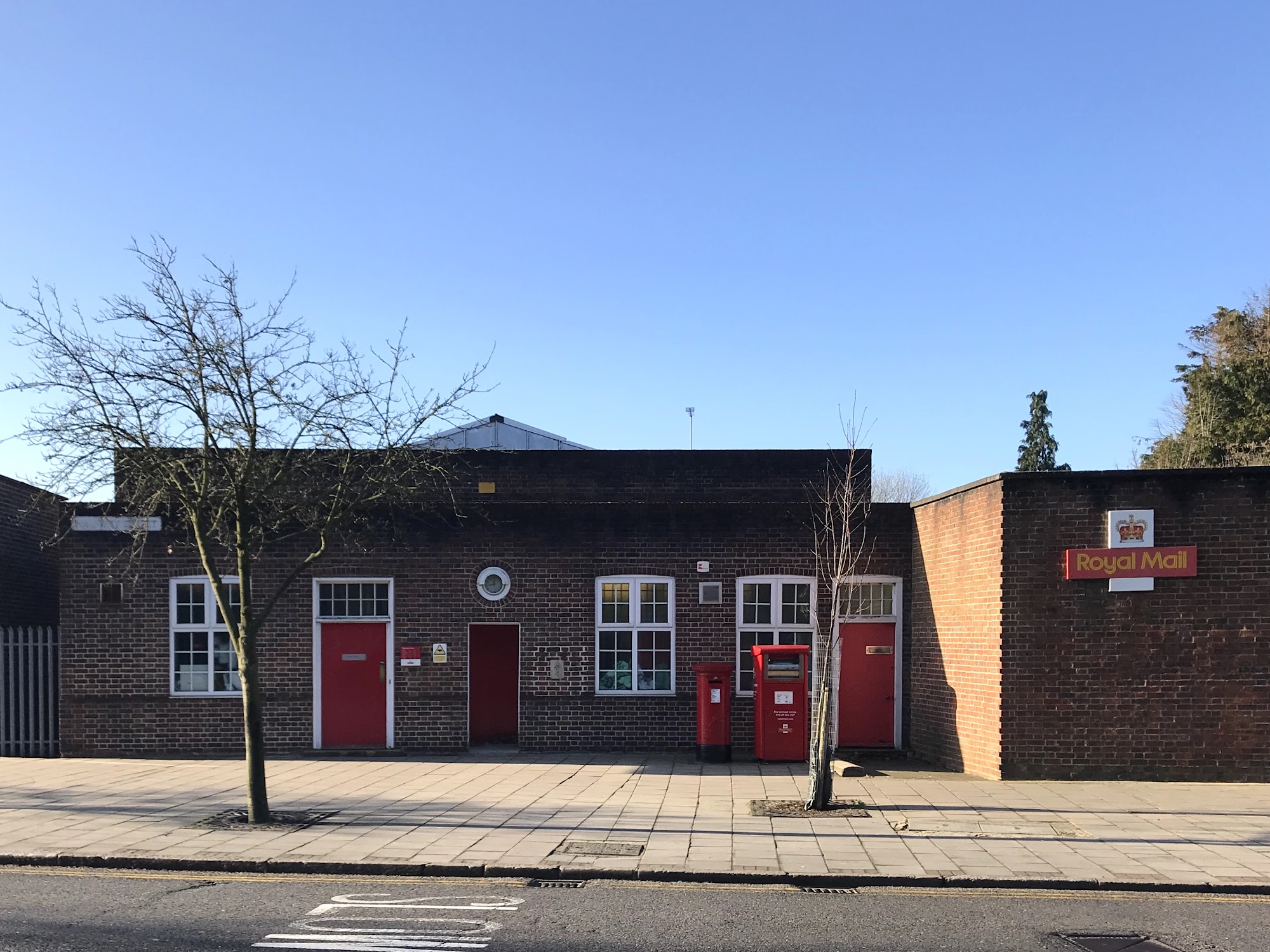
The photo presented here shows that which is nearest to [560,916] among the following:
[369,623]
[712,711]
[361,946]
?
[361,946]

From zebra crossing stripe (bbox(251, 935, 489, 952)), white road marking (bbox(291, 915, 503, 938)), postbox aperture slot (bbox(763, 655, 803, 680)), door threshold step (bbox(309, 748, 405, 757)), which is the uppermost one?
postbox aperture slot (bbox(763, 655, 803, 680))

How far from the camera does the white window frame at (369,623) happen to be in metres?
16.5

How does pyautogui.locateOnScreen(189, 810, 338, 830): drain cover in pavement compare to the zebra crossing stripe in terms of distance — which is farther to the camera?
pyautogui.locateOnScreen(189, 810, 338, 830): drain cover in pavement

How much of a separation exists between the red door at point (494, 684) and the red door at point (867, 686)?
5.51 metres

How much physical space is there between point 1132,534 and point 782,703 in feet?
17.4

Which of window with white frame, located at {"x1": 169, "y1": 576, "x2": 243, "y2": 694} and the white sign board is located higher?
the white sign board

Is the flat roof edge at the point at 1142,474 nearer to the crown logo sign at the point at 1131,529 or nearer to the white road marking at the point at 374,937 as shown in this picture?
the crown logo sign at the point at 1131,529

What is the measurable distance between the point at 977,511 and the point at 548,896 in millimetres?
8917

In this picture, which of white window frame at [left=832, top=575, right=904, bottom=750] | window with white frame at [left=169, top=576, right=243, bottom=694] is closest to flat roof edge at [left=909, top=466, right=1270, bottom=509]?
white window frame at [left=832, top=575, right=904, bottom=750]

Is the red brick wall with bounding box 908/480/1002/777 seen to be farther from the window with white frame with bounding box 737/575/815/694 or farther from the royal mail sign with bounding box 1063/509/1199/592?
the window with white frame with bounding box 737/575/815/694

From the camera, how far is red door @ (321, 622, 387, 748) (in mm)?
16594

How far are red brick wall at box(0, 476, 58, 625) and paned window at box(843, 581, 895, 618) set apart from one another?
1399 cm

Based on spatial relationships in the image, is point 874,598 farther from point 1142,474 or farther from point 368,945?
point 368,945

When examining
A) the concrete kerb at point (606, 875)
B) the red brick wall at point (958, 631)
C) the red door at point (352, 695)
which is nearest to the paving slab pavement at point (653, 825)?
the concrete kerb at point (606, 875)
